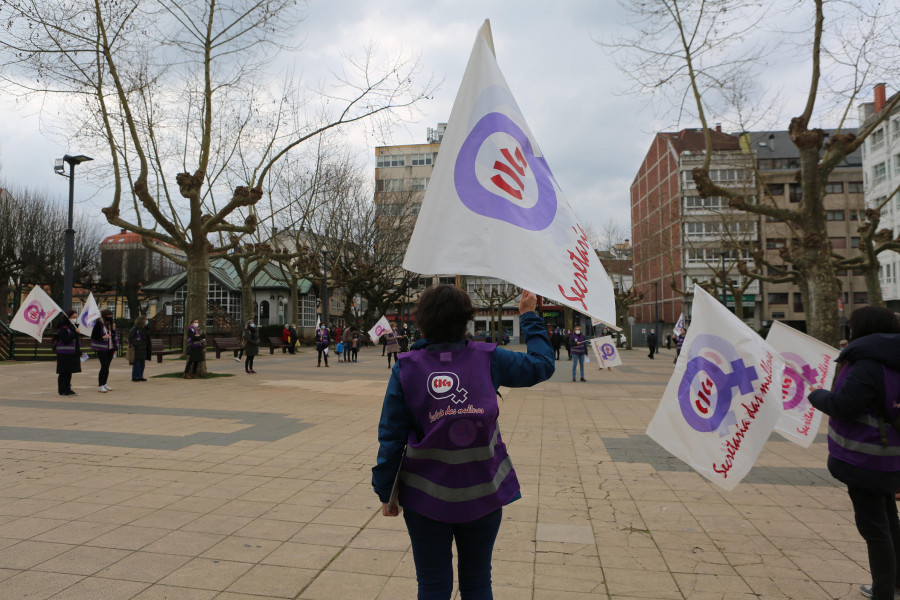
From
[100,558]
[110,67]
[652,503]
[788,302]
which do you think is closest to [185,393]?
[110,67]

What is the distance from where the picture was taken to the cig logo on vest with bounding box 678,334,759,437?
4109 millimetres

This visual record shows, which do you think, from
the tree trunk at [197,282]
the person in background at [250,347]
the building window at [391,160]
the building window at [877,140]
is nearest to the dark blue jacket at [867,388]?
the tree trunk at [197,282]

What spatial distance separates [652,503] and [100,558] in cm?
418

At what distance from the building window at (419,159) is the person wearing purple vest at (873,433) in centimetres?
7945

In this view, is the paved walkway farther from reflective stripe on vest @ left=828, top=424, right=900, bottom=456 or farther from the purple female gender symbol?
the purple female gender symbol

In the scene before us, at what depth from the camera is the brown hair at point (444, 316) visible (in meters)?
2.37

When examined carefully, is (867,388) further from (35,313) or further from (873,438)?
(35,313)

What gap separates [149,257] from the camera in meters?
52.5

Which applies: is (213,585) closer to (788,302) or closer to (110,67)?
(110,67)

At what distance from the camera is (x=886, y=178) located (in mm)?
46062

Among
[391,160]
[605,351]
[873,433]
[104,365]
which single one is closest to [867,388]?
[873,433]

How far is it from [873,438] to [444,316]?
94.8 inches

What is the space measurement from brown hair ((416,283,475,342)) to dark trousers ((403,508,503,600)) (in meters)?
0.69

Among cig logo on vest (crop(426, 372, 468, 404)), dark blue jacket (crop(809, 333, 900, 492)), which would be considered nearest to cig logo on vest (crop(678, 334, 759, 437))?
dark blue jacket (crop(809, 333, 900, 492))
